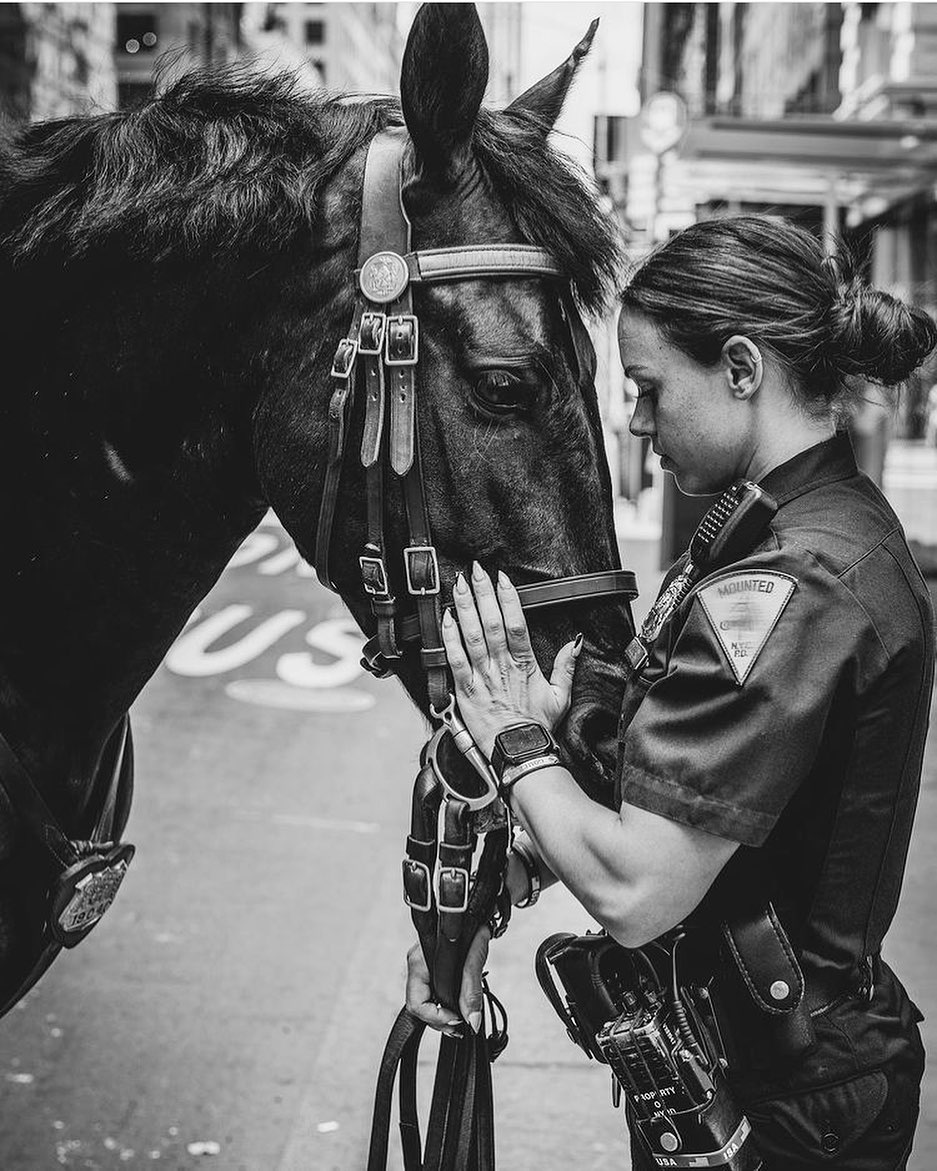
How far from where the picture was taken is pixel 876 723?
1558mm

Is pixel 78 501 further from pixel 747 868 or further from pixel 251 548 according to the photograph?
pixel 251 548

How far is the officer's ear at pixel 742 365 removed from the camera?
1.59 m

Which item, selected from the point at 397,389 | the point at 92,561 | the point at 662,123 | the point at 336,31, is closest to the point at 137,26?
the point at 662,123

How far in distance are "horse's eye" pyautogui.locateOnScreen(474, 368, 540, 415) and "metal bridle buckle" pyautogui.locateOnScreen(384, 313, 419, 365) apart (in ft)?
0.34

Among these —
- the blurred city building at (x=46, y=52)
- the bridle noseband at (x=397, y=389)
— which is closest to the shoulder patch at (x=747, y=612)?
the bridle noseband at (x=397, y=389)

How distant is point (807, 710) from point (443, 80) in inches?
37.5

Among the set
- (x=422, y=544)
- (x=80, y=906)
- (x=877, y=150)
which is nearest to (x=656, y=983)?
(x=422, y=544)

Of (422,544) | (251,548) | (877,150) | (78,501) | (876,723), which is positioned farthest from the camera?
(251,548)

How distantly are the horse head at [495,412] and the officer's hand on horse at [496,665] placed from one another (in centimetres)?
4

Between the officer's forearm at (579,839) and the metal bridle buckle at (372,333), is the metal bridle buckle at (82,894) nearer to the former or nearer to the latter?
the officer's forearm at (579,839)

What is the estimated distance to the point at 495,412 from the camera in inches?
66.4

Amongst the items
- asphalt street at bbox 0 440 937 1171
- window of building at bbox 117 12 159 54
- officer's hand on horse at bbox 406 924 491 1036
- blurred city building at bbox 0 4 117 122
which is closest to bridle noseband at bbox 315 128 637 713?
officer's hand on horse at bbox 406 924 491 1036

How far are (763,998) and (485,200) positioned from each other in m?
1.19

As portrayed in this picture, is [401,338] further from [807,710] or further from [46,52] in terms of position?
[46,52]
